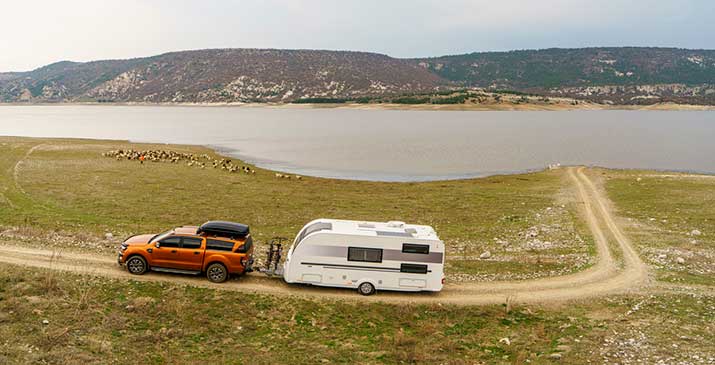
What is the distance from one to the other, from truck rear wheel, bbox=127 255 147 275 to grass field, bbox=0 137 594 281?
5.17 metres

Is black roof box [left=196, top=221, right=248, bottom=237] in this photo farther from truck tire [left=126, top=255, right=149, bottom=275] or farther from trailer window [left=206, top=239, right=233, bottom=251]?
truck tire [left=126, top=255, right=149, bottom=275]

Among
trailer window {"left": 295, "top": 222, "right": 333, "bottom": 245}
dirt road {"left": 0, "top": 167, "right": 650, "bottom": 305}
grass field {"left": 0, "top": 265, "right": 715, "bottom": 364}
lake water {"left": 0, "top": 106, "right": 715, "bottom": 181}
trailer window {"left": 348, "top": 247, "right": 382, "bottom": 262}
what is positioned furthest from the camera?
lake water {"left": 0, "top": 106, "right": 715, "bottom": 181}

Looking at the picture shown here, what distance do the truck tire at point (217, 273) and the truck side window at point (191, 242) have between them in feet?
3.66

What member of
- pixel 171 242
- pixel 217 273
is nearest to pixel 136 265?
pixel 171 242

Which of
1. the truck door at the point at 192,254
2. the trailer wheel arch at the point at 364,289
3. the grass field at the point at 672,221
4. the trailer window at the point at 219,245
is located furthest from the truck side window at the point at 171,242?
the grass field at the point at 672,221

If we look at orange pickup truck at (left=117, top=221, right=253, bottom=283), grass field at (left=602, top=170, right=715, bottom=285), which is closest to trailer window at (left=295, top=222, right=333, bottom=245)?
orange pickup truck at (left=117, top=221, right=253, bottom=283)

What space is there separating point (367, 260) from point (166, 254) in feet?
28.3

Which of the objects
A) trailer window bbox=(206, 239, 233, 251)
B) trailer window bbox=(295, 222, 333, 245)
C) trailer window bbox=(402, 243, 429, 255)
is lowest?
trailer window bbox=(206, 239, 233, 251)

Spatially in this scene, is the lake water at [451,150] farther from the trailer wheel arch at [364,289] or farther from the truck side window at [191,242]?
the truck side window at [191,242]

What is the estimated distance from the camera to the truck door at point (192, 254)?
826 inches

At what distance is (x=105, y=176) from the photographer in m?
52.6

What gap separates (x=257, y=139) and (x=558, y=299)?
111292 mm

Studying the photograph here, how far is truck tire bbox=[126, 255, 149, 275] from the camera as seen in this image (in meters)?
21.0

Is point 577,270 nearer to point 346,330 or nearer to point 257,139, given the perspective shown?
point 346,330
